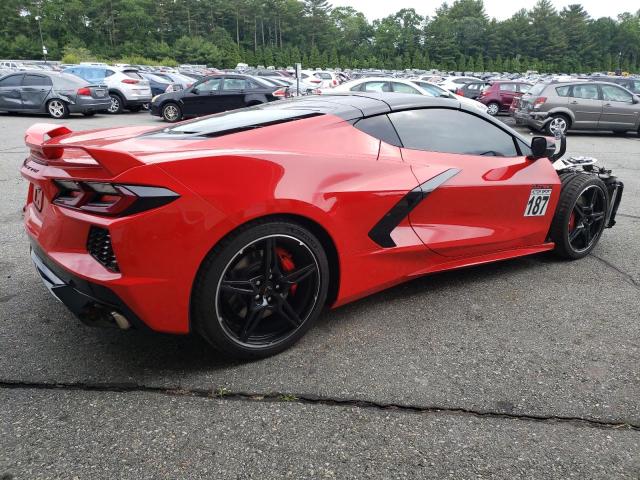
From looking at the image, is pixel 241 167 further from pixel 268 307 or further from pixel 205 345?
pixel 205 345

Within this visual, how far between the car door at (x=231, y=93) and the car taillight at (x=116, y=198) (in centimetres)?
1264

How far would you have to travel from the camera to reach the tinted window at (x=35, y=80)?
14.5m

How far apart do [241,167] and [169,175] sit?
13.5 inches

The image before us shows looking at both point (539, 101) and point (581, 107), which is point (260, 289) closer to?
point (539, 101)

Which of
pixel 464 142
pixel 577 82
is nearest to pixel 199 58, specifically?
pixel 577 82

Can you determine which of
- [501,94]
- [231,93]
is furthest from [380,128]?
[501,94]

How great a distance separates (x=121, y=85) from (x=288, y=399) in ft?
54.5

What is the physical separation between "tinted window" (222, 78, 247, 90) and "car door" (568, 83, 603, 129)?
889 cm

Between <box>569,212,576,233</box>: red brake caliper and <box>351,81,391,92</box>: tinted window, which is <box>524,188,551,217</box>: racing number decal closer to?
<box>569,212,576,233</box>: red brake caliper

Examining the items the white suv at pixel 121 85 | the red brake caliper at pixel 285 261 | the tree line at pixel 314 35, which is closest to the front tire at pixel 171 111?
the white suv at pixel 121 85

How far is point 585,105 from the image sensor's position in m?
14.0

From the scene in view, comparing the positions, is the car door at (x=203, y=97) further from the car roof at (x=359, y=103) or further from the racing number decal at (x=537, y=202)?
the racing number decal at (x=537, y=202)

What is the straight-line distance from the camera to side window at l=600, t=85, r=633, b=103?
14.2m

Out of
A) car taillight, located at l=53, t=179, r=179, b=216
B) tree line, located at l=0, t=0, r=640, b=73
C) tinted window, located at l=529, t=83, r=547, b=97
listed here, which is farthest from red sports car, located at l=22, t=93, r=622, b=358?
tree line, located at l=0, t=0, r=640, b=73
